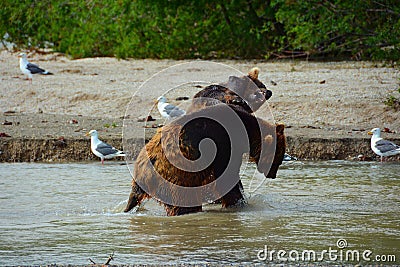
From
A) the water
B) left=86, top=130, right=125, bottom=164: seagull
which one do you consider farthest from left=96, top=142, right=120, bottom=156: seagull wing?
the water

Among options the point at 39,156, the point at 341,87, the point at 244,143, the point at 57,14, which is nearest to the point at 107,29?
the point at 57,14

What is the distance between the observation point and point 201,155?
6832 mm

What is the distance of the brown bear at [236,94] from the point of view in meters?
7.31

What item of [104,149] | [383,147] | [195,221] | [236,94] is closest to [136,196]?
[195,221]

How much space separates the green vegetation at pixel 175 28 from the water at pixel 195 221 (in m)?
7.63

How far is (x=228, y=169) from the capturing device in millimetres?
6996

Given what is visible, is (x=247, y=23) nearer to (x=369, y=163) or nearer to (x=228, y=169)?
(x=369, y=163)

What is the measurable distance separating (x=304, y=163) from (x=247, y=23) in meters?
8.82

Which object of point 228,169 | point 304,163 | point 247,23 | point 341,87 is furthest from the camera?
point 247,23

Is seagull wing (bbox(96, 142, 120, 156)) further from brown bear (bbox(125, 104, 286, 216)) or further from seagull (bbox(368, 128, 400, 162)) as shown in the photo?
seagull (bbox(368, 128, 400, 162))

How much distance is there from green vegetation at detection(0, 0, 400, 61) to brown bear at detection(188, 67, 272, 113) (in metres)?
8.51

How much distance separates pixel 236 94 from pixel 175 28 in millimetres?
11286

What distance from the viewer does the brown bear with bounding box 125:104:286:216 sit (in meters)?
6.82

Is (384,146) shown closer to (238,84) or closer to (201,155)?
(238,84)
